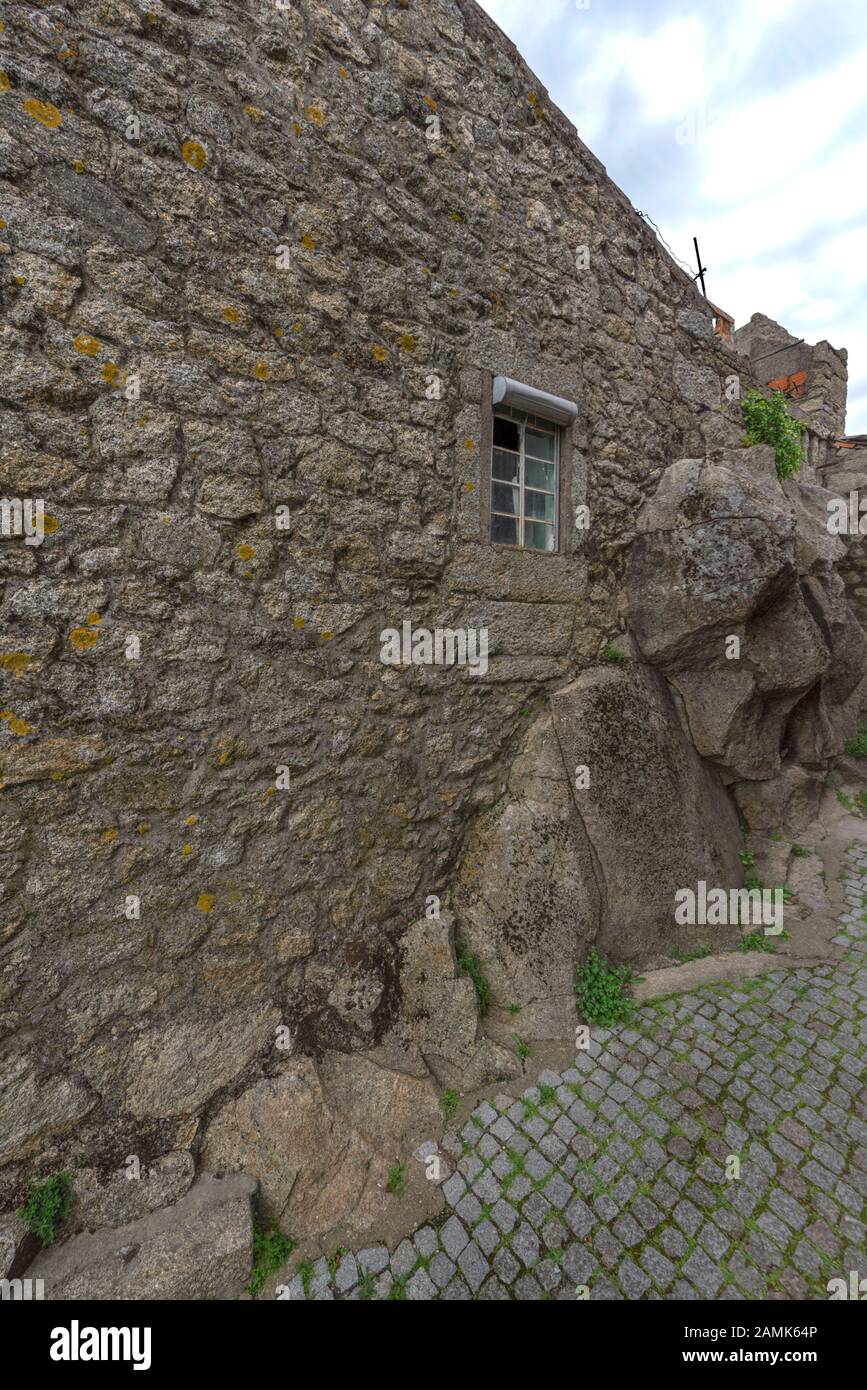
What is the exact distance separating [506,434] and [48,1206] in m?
4.86

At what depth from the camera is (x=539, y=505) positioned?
3.88 metres

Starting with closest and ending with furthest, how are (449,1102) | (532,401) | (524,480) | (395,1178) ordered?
(395,1178) → (449,1102) → (532,401) → (524,480)

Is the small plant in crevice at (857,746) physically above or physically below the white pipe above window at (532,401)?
below

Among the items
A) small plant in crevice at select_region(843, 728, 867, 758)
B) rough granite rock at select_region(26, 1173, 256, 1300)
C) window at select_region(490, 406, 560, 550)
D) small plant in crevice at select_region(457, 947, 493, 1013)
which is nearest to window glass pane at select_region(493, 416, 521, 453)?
window at select_region(490, 406, 560, 550)

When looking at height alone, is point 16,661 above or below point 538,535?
below

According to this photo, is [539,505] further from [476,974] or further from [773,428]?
[476,974]

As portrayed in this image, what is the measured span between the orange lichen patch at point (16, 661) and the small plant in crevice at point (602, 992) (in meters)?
3.51

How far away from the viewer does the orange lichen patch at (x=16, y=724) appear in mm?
2150

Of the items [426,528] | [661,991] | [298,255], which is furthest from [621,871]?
[298,255]

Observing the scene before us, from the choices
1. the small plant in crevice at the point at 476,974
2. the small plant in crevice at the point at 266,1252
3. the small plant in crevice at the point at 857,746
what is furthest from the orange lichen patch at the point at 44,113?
the small plant in crevice at the point at 857,746

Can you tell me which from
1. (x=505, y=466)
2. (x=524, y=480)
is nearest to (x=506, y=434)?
(x=505, y=466)

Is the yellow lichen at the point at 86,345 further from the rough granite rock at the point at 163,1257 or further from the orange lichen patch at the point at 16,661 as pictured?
the rough granite rock at the point at 163,1257

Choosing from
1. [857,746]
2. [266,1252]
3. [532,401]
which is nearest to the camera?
[266,1252]

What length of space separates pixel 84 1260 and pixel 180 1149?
17.6 inches
